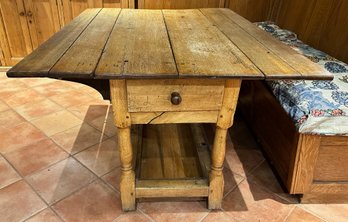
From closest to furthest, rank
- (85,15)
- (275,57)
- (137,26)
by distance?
1. (275,57)
2. (137,26)
3. (85,15)

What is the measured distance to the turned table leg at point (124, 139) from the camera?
1003 millimetres

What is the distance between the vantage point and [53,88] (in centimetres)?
258

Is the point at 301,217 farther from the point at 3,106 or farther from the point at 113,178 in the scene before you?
the point at 3,106

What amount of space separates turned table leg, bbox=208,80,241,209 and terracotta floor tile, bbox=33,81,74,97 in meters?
1.79

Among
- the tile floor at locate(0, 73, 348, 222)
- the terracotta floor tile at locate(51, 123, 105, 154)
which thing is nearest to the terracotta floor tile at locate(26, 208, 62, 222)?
the tile floor at locate(0, 73, 348, 222)

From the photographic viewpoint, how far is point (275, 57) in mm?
1112

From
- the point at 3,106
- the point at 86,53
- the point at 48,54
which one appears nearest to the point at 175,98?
Answer: the point at 86,53

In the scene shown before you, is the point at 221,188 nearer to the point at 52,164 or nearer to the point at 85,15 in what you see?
the point at 52,164

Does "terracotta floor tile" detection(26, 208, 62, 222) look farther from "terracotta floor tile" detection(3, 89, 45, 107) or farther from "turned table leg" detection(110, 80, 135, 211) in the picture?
"terracotta floor tile" detection(3, 89, 45, 107)

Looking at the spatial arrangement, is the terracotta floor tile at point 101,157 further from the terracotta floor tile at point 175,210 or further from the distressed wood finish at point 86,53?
the distressed wood finish at point 86,53

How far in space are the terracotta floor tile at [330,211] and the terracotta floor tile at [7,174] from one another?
1.53 m

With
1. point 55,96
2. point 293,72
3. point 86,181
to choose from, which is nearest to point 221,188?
point 293,72

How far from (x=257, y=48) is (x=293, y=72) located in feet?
1.01

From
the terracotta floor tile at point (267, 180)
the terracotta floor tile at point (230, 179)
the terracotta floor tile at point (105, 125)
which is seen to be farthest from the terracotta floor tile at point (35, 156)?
the terracotta floor tile at point (267, 180)
